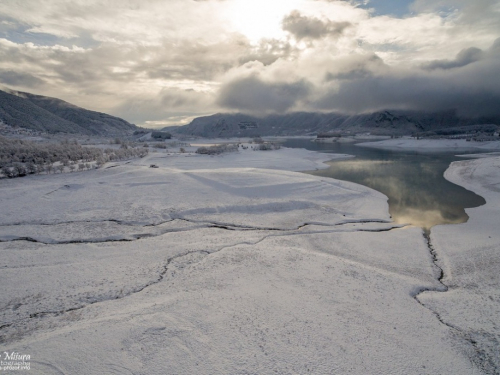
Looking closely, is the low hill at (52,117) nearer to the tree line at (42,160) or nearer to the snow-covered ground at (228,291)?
the tree line at (42,160)

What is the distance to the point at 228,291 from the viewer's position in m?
6.61

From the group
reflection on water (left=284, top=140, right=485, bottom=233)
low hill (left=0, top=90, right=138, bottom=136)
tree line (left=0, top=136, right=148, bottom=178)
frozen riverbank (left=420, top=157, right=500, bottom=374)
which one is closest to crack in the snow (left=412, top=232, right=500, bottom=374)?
frozen riverbank (left=420, top=157, right=500, bottom=374)

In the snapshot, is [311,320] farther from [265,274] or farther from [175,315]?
[175,315]

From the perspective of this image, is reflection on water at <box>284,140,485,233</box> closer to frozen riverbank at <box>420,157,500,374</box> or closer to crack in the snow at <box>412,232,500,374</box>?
frozen riverbank at <box>420,157,500,374</box>

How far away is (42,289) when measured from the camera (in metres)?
6.46

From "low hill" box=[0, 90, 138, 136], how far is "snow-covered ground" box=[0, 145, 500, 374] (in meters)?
89.6

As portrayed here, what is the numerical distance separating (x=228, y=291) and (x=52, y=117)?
120814 mm

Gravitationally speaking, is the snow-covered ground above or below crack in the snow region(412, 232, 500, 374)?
above

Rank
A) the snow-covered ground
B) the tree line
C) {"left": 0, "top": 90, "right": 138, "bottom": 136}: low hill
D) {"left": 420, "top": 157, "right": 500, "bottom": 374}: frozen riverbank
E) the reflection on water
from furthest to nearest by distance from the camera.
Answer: {"left": 0, "top": 90, "right": 138, "bottom": 136}: low hill, the tree line, the reflection on water, {"left": 420, "top": 157, "right": 500, "bottom": 374}: frozen riverbank, the snow-covered ground

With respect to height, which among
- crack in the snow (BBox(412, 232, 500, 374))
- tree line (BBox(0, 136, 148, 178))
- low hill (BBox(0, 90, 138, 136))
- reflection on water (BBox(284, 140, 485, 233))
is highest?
low hill (BBox(0, 90, 138, 136))

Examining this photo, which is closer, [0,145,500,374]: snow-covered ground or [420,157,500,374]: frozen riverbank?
[0,145,500,374]: snow-covered ground

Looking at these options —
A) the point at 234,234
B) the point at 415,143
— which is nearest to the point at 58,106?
the point at 415,143

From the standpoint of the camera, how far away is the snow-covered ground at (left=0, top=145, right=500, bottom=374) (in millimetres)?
4699

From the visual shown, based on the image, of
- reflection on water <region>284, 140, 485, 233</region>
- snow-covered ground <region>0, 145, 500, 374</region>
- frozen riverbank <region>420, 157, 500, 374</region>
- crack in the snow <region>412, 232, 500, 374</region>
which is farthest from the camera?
reflection on water <region>284, 140, 485, 233</region>
